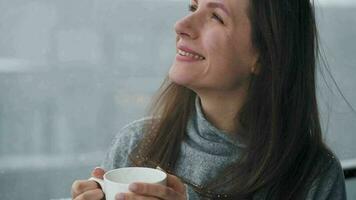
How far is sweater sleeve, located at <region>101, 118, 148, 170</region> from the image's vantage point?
1096 millimetres

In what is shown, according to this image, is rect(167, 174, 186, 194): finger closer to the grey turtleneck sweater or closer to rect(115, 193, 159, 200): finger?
rect(115, 193, 159, 200): finger

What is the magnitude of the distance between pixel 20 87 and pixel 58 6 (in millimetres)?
229

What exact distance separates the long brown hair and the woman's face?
3 cm

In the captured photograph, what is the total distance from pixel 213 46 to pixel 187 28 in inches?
2.6

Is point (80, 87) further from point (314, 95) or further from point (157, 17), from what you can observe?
point (314, 95)

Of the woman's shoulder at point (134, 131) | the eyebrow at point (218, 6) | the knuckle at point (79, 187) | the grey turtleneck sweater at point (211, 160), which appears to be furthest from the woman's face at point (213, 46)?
the knuckle at point (79, 187)

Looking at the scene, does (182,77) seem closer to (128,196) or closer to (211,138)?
(211,138)

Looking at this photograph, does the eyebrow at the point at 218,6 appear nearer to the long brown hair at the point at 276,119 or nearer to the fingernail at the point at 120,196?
the long brown hair at the point at 276,119

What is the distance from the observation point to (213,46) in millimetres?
959

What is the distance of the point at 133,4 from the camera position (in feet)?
4.13

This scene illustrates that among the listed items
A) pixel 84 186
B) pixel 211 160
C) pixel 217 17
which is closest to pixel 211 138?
pixel 211 160

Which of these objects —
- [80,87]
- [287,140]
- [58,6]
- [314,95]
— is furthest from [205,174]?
[58,6]

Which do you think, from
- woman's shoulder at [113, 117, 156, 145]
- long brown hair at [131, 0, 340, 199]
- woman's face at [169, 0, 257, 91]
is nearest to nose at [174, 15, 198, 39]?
woman's face at [169, 0, 257, 91]

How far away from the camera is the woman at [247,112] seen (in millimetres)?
967
